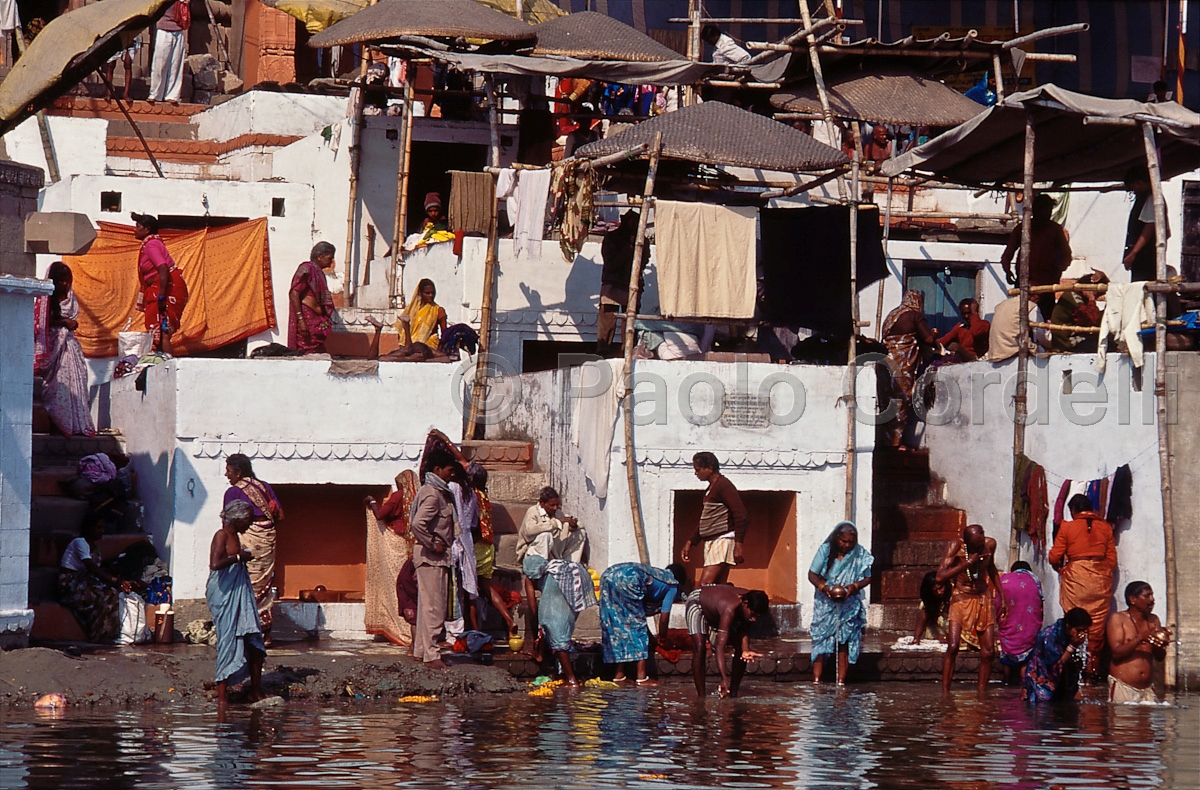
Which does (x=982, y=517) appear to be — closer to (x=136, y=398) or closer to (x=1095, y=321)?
(x=1095, y=321)

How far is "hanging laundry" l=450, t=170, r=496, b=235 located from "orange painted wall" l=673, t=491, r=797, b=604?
5.42 metres

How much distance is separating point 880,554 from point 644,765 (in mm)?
6654

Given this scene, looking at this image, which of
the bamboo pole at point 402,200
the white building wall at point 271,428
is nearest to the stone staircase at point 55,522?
the white building wall at point 271,428

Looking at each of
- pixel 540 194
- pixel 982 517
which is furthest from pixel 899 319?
pixel 540 194

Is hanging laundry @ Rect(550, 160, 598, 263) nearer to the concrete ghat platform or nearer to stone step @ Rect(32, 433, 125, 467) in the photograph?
the concrete ghat platform

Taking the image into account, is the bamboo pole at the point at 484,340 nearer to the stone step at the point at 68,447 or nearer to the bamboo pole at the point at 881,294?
the stone step at the point at 68,447

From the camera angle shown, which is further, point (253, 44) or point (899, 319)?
point (253, 44)

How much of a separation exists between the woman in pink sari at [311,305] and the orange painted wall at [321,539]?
171 centimetres

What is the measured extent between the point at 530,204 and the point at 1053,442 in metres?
5.39

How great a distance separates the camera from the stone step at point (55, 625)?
13.3 meters

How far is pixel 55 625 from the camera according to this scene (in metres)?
13.4

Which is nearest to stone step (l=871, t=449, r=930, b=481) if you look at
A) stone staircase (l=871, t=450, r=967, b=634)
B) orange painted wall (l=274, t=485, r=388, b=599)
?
stone staircase (l=871, t=450, r=967, b=634)

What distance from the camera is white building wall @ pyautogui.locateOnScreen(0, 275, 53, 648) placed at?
494 inches

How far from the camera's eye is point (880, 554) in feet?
50.9
